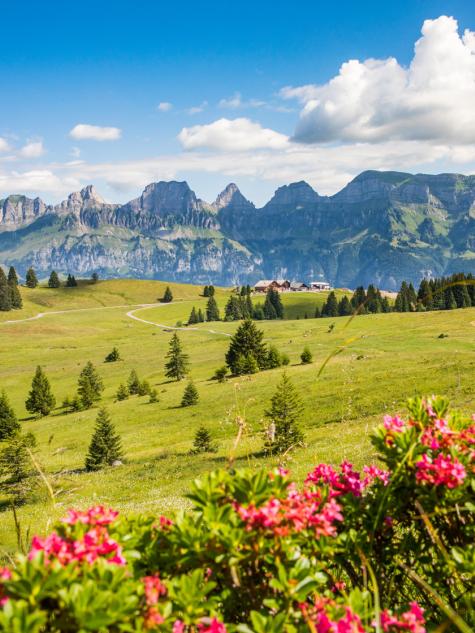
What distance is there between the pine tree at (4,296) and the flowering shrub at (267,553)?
558 feet

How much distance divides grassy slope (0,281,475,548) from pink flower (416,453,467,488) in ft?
2.99

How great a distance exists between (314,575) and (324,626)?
37 centimetres

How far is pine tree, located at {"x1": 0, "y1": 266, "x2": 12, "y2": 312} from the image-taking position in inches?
6102

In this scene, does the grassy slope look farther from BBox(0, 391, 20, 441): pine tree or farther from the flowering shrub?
BBox(0, 391, 20, 441): pine tree

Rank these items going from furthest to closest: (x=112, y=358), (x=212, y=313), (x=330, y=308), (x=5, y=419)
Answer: (x=330, y=308) → (x=212, y=313) → (x=112, y=358) → (x=5, y=419)

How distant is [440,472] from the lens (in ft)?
9.75

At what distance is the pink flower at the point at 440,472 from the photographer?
2961 mm

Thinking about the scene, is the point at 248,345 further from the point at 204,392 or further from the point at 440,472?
the point at 440,472

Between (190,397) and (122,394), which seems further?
(122,394)

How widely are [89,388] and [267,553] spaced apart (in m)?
64.7

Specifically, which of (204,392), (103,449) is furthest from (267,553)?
(204,392)

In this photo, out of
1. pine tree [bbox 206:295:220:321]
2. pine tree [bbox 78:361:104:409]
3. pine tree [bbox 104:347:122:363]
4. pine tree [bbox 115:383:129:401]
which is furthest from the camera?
pine tree [bbox 206:295:220:321]

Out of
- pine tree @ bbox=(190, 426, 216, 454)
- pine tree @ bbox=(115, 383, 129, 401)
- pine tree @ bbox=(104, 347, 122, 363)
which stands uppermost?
pine tree @ bbox=(190, 426, 216, 454)

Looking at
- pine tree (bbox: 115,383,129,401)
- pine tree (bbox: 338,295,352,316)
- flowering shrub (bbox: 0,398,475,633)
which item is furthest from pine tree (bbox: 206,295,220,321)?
flowering shrub (bbox: 0,398,475,633)
